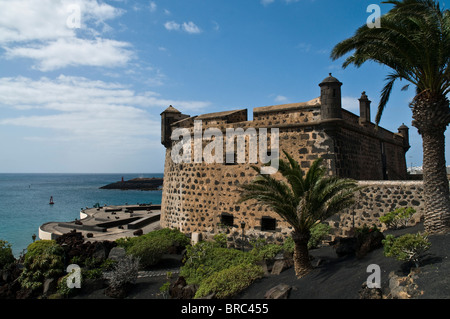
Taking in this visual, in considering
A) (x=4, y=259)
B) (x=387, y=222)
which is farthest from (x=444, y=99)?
(x=4, y=259)

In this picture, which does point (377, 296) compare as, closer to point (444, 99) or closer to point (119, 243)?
point (444, 99)

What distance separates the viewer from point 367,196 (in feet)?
41.4

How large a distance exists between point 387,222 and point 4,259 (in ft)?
59.6

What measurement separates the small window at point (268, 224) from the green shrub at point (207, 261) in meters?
2.64

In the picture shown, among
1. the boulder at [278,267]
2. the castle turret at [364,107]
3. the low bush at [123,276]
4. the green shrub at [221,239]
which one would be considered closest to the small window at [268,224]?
the green shrub at [221,239]

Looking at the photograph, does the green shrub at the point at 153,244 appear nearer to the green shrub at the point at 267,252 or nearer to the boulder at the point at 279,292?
the green shrub at the point at 267,252

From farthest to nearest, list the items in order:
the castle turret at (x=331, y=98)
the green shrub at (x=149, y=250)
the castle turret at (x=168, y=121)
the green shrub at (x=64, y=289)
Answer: the castle turret at (x=168, y=121), the green shrub at (x=149, y=250), the castle turret at (x=331, y=98), the green shrub at (x=64, y=289)

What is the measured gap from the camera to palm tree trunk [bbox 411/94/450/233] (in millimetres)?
8875

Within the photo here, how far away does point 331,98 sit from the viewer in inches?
520

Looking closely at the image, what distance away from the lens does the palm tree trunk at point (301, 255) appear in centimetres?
918

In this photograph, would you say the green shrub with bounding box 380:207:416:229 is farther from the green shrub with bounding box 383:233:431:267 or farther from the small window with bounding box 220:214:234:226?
the small window with bounding box 220:214:234:226

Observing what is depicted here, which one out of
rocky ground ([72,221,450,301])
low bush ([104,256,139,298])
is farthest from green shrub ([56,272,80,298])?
rocky ground ([72,221,450,301])

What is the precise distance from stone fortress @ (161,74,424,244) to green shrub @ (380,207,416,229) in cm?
48

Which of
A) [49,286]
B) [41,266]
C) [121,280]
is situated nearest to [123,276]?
[121,280]
